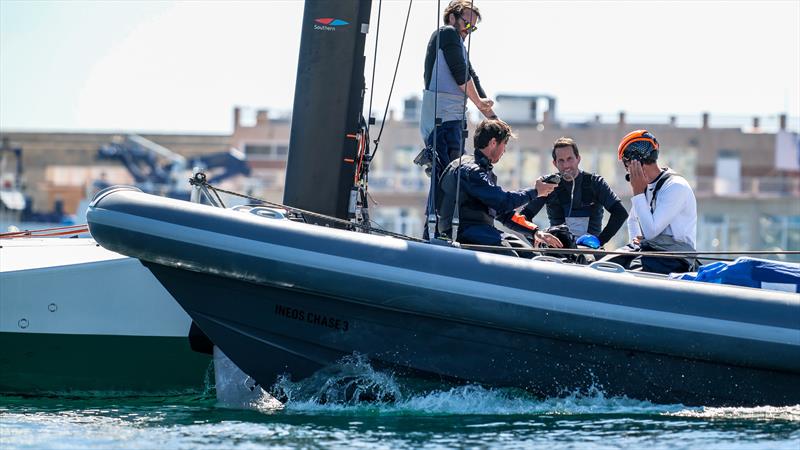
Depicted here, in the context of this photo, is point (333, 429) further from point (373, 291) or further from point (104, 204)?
point (104, 204)

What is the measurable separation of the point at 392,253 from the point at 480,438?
110 cm

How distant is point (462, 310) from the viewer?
6.36 m

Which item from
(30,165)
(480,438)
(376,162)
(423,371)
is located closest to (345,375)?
(423,371)

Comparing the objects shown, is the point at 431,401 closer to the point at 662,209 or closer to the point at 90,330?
the point at 662,209

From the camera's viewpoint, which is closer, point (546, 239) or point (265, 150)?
point (546, 239)

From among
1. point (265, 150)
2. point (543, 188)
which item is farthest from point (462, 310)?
point (265, 150)

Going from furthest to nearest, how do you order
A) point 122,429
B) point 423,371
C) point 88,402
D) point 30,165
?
point 30,165, point 88,402, point 423,371, point 122,429

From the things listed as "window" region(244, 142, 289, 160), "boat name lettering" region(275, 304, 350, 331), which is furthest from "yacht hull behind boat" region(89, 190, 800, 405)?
"window" region(244, 142, 289, 160)

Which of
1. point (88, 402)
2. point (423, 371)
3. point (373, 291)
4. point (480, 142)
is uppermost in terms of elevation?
point (480, 142)

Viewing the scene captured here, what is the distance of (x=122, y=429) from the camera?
6191 millimetres

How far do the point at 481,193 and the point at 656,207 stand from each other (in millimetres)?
974

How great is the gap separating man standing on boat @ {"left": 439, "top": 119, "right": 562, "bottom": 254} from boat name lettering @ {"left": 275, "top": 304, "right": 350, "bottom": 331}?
0.79m

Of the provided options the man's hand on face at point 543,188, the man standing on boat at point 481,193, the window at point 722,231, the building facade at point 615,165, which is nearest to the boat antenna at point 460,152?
the man standing on boat at point 481,193

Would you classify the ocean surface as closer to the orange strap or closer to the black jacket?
the orange strap
